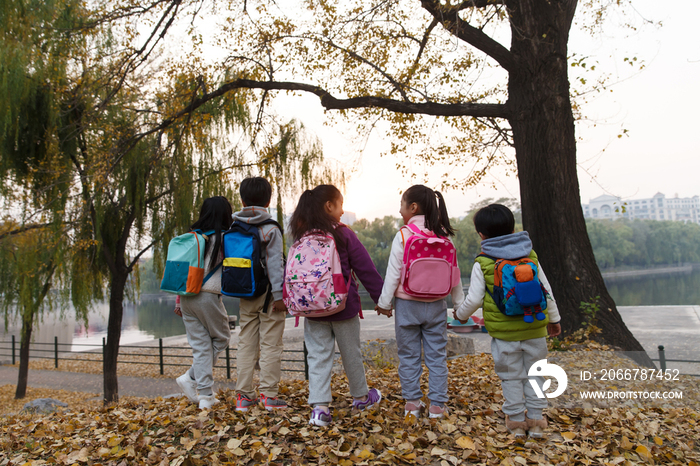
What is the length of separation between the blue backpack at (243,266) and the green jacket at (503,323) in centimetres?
138

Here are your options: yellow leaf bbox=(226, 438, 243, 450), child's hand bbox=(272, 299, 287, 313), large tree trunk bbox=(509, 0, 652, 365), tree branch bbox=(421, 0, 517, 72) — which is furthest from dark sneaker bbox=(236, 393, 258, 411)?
tree branch bbox=(421, 0, 517, 72)

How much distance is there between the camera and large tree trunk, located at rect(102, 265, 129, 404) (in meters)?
8.88

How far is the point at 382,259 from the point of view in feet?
178

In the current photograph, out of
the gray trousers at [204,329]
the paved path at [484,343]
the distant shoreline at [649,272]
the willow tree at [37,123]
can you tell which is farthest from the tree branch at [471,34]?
the distant shoreline at [649,272]

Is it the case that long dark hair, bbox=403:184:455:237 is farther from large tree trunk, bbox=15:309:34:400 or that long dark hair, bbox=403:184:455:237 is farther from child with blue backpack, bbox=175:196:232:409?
large tree trunk, bbox=15:309:34:400

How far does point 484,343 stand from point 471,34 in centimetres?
1253

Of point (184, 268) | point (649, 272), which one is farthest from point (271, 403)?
point (649, 272)

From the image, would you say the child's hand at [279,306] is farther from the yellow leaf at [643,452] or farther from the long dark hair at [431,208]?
the yellow leaf at [643,452]

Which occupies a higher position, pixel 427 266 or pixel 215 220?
pixel 215 220

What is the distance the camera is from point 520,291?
8.14ft

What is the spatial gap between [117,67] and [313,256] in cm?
572

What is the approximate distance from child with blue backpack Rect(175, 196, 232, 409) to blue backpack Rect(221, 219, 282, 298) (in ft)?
0.60

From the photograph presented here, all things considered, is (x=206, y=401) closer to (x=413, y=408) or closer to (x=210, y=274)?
(x=210, y=274)

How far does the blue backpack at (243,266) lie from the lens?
2.95 meters
